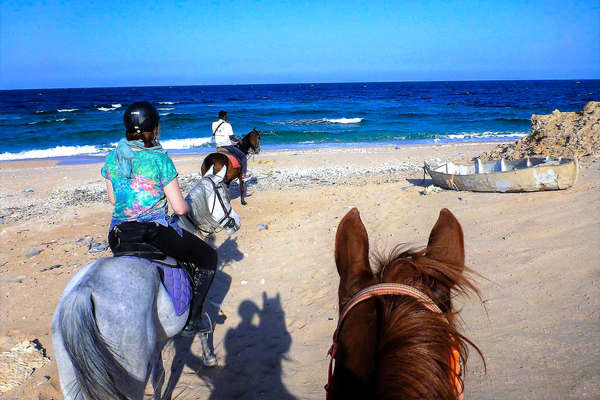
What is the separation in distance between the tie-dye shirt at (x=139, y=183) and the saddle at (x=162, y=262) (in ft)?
0.54

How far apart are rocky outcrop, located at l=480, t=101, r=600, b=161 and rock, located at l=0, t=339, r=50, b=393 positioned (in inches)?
431

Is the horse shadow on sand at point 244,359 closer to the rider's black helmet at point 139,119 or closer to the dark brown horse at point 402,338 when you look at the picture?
the rider's black helmet at point 139,119

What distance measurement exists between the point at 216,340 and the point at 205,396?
878 millimetres

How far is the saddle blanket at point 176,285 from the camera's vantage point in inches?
110

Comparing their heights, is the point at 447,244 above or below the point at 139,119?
below

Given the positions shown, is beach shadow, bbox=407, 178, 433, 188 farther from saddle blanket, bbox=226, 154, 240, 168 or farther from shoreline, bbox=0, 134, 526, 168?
shoreline, bbox=0, 134, 526, 168

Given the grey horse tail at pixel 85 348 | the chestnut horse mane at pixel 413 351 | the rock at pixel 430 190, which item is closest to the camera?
the chestnut horse mane at pixel 413 351

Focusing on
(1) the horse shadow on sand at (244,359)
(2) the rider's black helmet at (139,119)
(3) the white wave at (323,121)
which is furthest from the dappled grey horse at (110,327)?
(3) the white wave at (323,121)

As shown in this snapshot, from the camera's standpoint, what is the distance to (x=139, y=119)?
2.78 metres

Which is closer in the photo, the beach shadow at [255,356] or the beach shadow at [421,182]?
the beach shadow at [255,356]

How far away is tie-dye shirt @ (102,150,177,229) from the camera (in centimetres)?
284

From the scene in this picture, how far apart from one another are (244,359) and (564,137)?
10443 millimetres

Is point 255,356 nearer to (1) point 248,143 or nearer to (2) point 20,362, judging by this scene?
(2) point 20,362

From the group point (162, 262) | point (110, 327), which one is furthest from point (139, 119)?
point (110, 327)
